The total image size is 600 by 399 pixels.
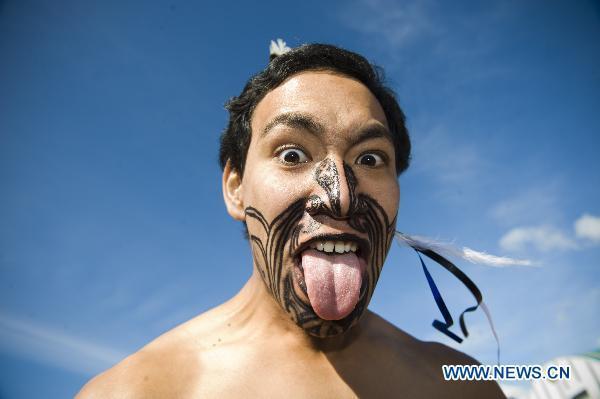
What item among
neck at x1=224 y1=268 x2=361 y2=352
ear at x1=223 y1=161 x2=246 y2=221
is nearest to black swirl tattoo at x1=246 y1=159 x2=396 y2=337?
neck at x1=224 y1=268 x2=361 y2=352

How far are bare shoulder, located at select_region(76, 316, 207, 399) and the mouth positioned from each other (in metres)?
0.83

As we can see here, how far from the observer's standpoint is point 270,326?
2.59m

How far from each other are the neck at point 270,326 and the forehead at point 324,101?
3.78ft

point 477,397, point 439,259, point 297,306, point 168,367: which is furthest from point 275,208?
point 477,397

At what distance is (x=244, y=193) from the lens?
2703 mm

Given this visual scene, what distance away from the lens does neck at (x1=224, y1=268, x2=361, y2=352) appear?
254 cm

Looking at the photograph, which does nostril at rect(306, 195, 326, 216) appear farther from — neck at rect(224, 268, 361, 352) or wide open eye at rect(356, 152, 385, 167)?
neck at rect(224, 268, 361, 352)

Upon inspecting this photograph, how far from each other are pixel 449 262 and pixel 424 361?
807mm

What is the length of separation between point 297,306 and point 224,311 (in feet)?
2.82

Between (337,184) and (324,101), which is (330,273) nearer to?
(337,184)

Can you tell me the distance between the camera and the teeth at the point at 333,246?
2234mm

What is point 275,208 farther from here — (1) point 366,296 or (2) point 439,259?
(2) point 439,259

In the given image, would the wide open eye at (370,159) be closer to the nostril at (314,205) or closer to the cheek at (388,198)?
the cheek at (388,198)

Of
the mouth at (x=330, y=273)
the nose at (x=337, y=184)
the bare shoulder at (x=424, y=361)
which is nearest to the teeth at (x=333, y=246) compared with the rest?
the mouth at (x=330, y=273)
